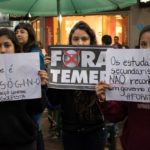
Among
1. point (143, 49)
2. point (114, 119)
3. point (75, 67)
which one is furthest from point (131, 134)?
point (75, 67)

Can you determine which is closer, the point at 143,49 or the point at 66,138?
the point at 143,49

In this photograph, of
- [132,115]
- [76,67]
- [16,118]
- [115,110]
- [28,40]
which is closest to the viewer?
[132,115]

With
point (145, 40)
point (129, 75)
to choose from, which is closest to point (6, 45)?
point (129, 75)

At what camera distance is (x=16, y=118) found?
3.75 metres

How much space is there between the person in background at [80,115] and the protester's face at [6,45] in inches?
21.4

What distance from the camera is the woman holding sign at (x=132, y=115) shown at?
342 cm

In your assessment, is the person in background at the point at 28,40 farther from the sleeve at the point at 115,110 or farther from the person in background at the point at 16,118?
the sleeve at the point at 115,110

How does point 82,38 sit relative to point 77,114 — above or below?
above

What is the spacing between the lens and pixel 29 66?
12.9ft

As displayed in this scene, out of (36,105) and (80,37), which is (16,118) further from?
(80,37)

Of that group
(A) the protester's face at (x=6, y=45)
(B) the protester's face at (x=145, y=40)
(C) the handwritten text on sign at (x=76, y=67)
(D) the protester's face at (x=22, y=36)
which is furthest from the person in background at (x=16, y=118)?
(D) the protester's face at (x=22, y=36)

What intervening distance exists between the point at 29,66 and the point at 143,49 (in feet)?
3.19

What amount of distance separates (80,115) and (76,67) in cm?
42

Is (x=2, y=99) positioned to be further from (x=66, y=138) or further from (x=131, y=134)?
(x=131, y=134)
